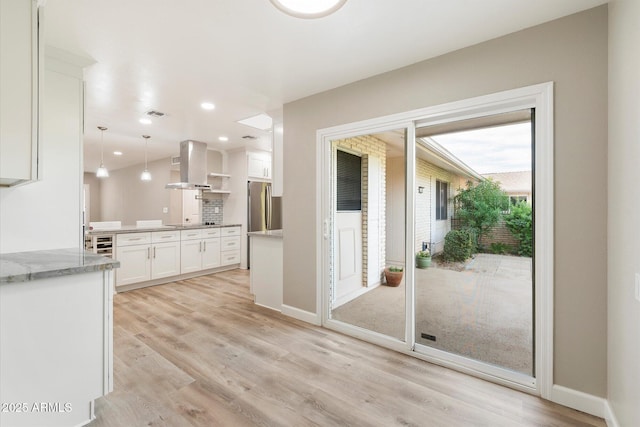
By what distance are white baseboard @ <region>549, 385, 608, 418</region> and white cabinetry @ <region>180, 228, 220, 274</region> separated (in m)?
5.03

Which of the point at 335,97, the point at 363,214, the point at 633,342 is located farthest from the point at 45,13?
the point at 633,342

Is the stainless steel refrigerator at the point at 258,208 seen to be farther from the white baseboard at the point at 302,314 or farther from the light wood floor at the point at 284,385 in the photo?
the light wood floor at the point at 284,385

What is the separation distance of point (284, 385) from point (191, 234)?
12.6 feet

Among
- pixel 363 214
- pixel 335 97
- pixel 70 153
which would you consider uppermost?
pixel 335 97

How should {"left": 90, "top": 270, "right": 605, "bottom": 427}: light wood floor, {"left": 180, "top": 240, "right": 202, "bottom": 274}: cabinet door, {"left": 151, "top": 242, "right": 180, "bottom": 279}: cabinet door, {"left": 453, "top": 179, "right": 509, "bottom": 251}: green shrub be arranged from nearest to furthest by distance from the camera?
{"left": 90, "top": 270, "right": 605, "bottom": 427}: light wood floor
{"left": 453, "top": 179, "right": 509, "bottom": 251}: green shrub
{"left": 151, "top": 242, "right": 180, "bottom": 279}: cabinet door
{"left": 180, "top": 240, "right": 202, "bottom": 274}: cabinet door

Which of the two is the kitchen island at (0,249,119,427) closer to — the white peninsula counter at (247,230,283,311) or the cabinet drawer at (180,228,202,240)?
the white peninsula counter at (247,230,283,311)

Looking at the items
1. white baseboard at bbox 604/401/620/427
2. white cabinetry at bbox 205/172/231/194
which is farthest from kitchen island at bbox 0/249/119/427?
white cabinetry at bbox 205/172/231/194

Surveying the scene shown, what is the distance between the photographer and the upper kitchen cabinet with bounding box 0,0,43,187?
1.59 meters

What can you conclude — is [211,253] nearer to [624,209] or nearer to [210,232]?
[210,232]

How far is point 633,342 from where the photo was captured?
1.34 metres

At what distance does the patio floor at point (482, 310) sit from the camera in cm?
211

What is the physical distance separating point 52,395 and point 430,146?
3.04 m

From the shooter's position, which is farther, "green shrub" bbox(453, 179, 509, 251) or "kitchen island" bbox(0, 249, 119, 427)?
"green shrub" bbox(453, 179, 509, 251)

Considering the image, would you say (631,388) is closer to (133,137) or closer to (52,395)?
(52,395)
